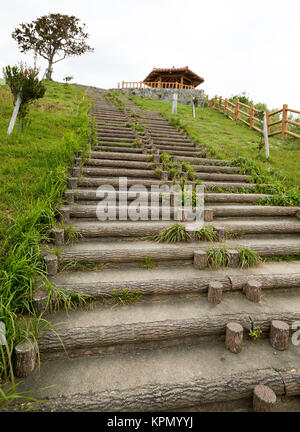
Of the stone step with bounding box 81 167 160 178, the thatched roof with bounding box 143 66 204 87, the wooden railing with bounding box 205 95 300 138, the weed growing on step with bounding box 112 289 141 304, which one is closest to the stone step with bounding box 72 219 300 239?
the weed growing on step with bounding box 112 289 141 304

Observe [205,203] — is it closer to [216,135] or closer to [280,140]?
[216,135]

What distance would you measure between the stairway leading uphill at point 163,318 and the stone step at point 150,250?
13 mm

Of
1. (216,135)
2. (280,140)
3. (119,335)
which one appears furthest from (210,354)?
(280,140)

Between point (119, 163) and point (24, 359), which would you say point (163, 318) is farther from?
point (119, 163)

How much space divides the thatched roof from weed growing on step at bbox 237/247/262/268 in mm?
24207

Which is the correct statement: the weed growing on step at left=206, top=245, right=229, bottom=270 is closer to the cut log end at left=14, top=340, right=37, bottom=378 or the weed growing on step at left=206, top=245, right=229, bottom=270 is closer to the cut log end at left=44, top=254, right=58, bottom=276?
the cut log end at left=44, top=254, right=58, bottom=276

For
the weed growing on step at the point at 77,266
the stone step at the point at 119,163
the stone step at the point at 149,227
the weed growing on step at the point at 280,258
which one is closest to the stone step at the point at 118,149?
the stone step at the point at 119,163

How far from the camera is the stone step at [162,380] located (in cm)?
169

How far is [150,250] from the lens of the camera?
3.08 metres

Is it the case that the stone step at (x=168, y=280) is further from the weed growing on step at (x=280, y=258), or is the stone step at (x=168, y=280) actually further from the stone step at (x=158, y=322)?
the weed growing on step at (x=280, y=258)

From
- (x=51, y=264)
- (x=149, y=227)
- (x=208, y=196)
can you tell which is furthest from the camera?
(x=208, y=196)

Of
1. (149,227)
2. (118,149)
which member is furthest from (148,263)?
(118,149)

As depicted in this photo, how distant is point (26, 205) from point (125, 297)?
1.96m
